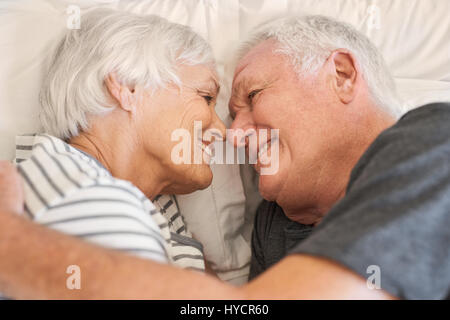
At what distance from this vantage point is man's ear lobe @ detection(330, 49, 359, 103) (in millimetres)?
1093

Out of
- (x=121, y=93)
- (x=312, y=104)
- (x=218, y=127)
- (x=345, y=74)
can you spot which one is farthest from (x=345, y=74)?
(x=121, y=93)

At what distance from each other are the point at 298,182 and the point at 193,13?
709mm

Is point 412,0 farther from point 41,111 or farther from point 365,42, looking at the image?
point 41,111

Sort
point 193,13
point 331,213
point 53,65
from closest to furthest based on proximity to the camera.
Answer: point 331,213, point 53,65, point 193,13

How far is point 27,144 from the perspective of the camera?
1.03m

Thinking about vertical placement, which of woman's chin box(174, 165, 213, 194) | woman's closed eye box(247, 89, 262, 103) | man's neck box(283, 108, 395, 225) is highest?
woman's closed eye box(247, 89, 262, 103)

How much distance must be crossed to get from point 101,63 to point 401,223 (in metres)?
0.78

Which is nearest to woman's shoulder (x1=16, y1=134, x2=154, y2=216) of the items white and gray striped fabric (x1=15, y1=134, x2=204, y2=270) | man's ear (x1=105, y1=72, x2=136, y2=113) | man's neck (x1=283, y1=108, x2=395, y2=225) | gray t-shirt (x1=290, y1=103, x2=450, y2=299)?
white and gray striped fabric (x1=15, y1=134, x2=204, y2=270)

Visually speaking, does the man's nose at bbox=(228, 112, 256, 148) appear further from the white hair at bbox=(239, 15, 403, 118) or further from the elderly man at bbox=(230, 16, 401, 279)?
the white hair at bbox=(239, 15, 403, 118)

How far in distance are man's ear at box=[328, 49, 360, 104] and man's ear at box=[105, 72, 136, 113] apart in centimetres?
53

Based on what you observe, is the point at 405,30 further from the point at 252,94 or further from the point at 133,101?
the point at 133,101

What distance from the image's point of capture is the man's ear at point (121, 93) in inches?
41.2

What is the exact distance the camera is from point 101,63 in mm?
1040

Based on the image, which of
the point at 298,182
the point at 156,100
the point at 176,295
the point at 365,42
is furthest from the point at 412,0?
the point at 176,295
